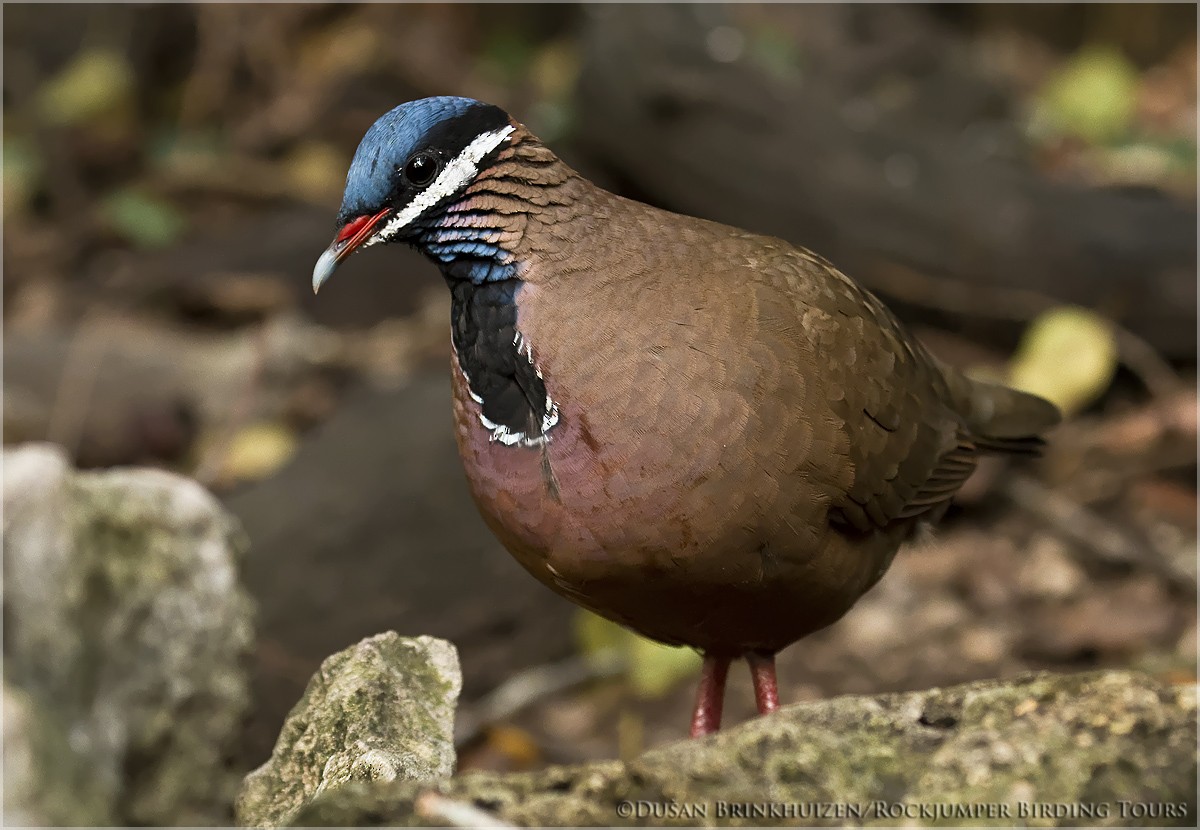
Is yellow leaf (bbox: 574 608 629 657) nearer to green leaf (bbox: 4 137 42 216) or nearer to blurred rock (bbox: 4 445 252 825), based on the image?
blurred rock (bbox: 4 445 252 825)

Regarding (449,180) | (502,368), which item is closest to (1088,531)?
(502,368)

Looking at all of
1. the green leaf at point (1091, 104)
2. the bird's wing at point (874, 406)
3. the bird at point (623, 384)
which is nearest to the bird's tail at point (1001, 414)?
the bird's wing at point (874, 406)

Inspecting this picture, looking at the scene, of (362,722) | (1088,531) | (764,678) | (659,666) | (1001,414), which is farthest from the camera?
(1088,531)

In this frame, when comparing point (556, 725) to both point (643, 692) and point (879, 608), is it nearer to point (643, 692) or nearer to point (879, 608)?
point (643, 692)

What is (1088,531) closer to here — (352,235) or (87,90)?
(352,235)

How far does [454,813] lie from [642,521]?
106 cm

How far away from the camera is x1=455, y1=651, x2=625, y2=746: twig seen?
5.44 m

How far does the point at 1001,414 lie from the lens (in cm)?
421

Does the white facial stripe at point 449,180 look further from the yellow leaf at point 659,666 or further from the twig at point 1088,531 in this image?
the twig at point 1088,531

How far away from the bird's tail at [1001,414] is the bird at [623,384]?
2.83 ft

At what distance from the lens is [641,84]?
24.3 feet

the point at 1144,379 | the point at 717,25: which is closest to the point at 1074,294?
the point at 1144,379

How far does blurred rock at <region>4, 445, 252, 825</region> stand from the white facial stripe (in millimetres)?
1356

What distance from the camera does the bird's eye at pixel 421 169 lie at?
303cm
